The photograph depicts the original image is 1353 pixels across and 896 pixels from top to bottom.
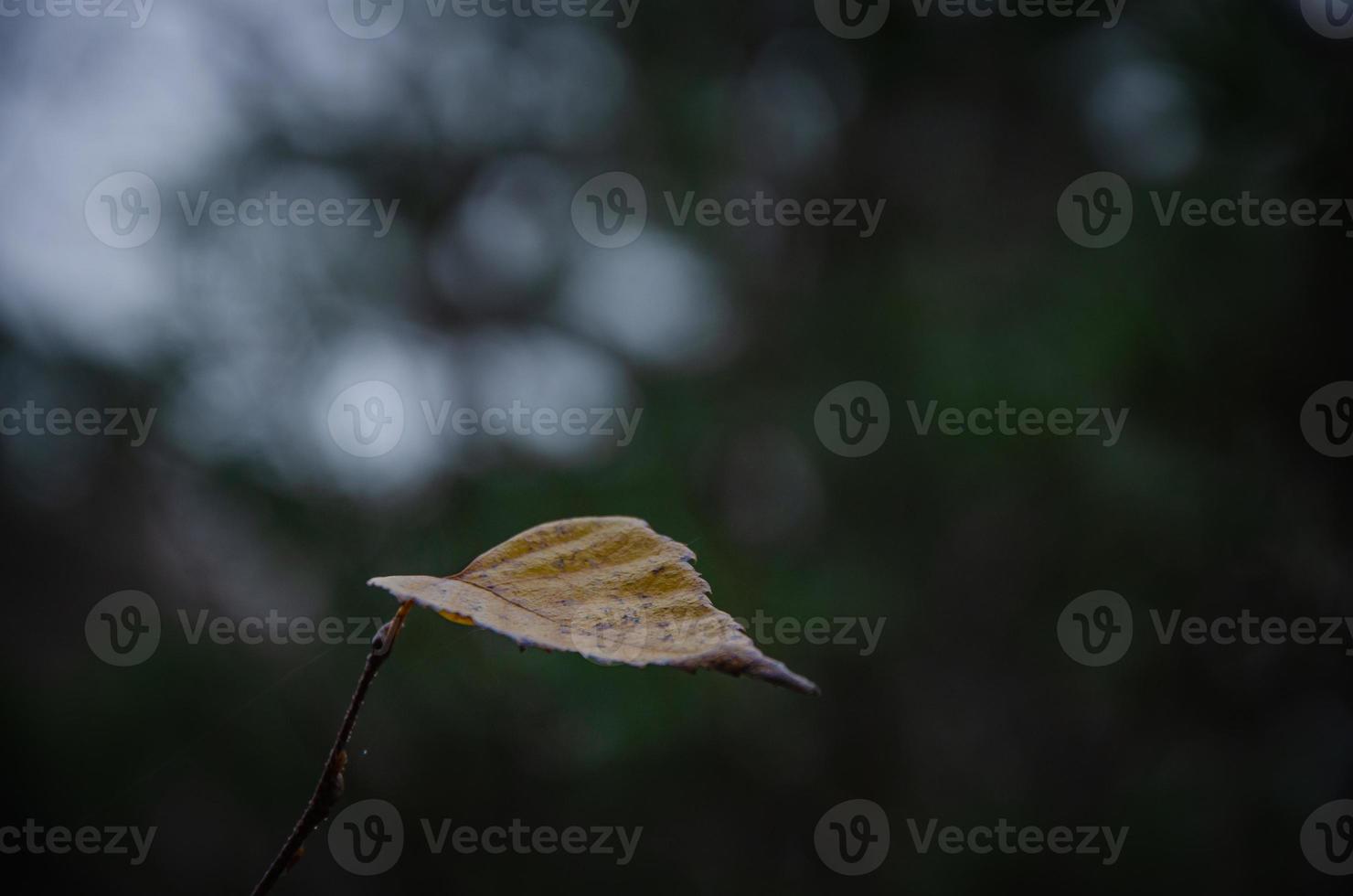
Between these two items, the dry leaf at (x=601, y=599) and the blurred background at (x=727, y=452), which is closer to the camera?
the dry leaf at (x=601, y=599)

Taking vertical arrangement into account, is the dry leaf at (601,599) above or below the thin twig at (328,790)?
above

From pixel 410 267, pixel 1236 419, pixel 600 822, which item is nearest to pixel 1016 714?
pixel 1236 419

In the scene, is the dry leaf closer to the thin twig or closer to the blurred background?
the thin twig

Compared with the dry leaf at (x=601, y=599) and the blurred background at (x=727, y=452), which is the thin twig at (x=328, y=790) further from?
the blurred background at (x=727, y=452)

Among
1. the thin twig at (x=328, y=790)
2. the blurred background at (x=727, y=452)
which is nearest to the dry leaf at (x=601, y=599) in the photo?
the thin twig at (x=328, y=790)

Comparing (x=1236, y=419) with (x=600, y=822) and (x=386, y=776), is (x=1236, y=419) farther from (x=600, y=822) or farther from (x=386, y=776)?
(x=386, y=776)

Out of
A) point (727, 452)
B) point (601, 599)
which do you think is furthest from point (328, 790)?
point (727, 452)

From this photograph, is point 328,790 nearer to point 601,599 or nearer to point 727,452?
point 601,599
